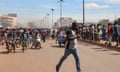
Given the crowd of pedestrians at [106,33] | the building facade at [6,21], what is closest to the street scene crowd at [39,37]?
the crowd of pedestrians at [106,33]

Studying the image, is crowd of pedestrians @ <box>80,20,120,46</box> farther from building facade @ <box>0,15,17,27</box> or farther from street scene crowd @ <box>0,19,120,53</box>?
building facade @ <box>0,15,17,27</box>

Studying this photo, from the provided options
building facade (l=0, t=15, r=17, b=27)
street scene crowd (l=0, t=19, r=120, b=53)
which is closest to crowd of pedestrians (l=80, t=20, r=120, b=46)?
street scene crowd (l=0, t=19, r=120, b=53)

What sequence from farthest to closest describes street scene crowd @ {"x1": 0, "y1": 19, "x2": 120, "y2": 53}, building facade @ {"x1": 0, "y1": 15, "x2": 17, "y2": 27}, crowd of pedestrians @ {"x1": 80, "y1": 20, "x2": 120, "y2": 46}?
building facade @ {"x1": 0, "y1": 15, "x2": 17, "y2": 27} < crowd of pedestrians @ {"x1": 80, "y1": 20, "x2": 120, "y2": 46} < street scene crowd @ {"x1": 0, "y1": 19, "x2": 120, "y2": 53}

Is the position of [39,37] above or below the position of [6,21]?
below

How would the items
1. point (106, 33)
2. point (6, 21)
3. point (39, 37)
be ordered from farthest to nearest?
point (6, 21) → point (106, 33) → point (39, 37)

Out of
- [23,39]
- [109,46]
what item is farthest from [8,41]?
[109,46]

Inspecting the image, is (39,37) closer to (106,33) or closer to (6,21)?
(106,33)

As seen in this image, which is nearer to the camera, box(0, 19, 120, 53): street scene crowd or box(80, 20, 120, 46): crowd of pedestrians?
box(0, 19, 120, 53): street scene crowd

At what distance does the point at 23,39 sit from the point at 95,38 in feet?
38.2

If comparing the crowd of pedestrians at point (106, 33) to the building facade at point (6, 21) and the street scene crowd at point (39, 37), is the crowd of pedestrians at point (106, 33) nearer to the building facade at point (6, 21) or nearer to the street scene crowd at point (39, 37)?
the street scene crowd at point (39, 37)

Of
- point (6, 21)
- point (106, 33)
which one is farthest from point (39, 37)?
point (6, 21)

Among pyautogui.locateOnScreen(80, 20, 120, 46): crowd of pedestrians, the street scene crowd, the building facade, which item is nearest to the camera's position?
the street scene crowd

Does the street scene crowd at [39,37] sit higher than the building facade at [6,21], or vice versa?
the building facade at [6,21]

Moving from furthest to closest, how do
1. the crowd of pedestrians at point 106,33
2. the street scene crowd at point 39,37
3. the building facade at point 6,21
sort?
1. the building facade at point 6,21
2. the crowd of pedestrians at point 106,33
3. the street scene crowd at point 39,37
